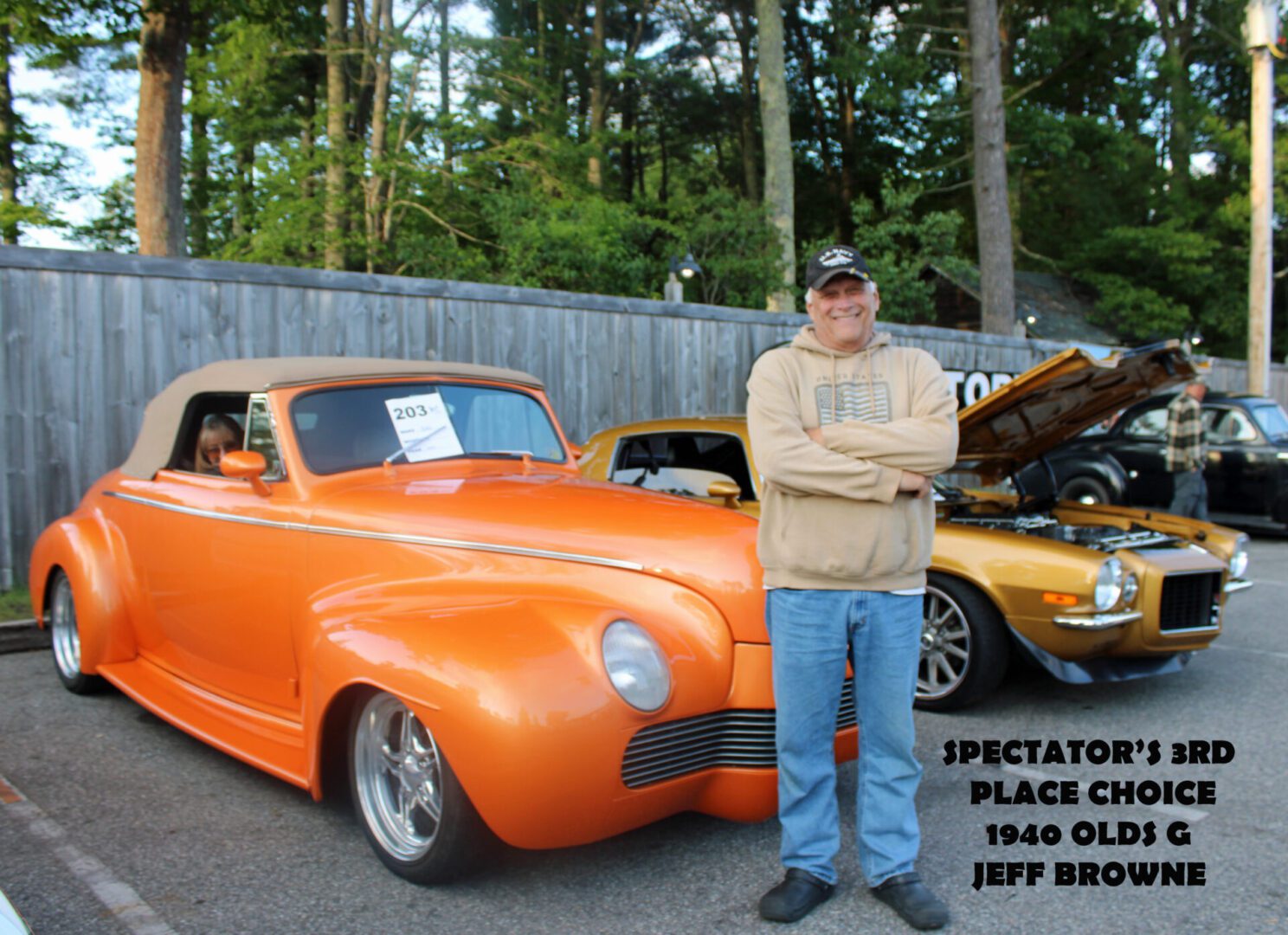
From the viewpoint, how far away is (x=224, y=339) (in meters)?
7.37

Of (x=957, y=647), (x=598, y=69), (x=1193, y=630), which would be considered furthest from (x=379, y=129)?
(x=1193, y=630)

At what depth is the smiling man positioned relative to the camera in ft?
9.61

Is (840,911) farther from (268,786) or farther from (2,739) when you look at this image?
(2,739)

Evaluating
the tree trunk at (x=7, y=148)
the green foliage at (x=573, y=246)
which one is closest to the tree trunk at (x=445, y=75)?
the green foliage at (x=573, y=246)

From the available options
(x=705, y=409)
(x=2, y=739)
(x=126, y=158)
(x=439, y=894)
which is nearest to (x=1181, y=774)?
(x=439, y=894)

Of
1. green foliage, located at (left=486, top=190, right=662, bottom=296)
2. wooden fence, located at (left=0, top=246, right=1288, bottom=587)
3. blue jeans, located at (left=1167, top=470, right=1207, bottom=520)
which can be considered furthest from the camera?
green foliage, located at (left=486, top=190, right=662, bottom=296)

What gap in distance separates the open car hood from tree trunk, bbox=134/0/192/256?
364 inches

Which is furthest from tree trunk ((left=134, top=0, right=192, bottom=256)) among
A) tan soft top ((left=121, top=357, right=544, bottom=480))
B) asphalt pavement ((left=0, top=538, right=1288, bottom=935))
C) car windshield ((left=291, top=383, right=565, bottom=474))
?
car windshield ((left=291, top=383, right=565, bottom=474))

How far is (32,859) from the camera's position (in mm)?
3332

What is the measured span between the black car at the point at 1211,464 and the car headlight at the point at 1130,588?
7.48m

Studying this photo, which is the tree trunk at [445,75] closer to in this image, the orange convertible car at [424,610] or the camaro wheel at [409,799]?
the orange convertible car at [424,610]

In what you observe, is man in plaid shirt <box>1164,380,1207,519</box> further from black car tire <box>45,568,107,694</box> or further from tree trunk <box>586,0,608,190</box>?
tree trunk <box>586,0,608,190</box>

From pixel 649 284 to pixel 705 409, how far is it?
525 centimetres

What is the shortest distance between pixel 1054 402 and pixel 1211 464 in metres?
8.18
